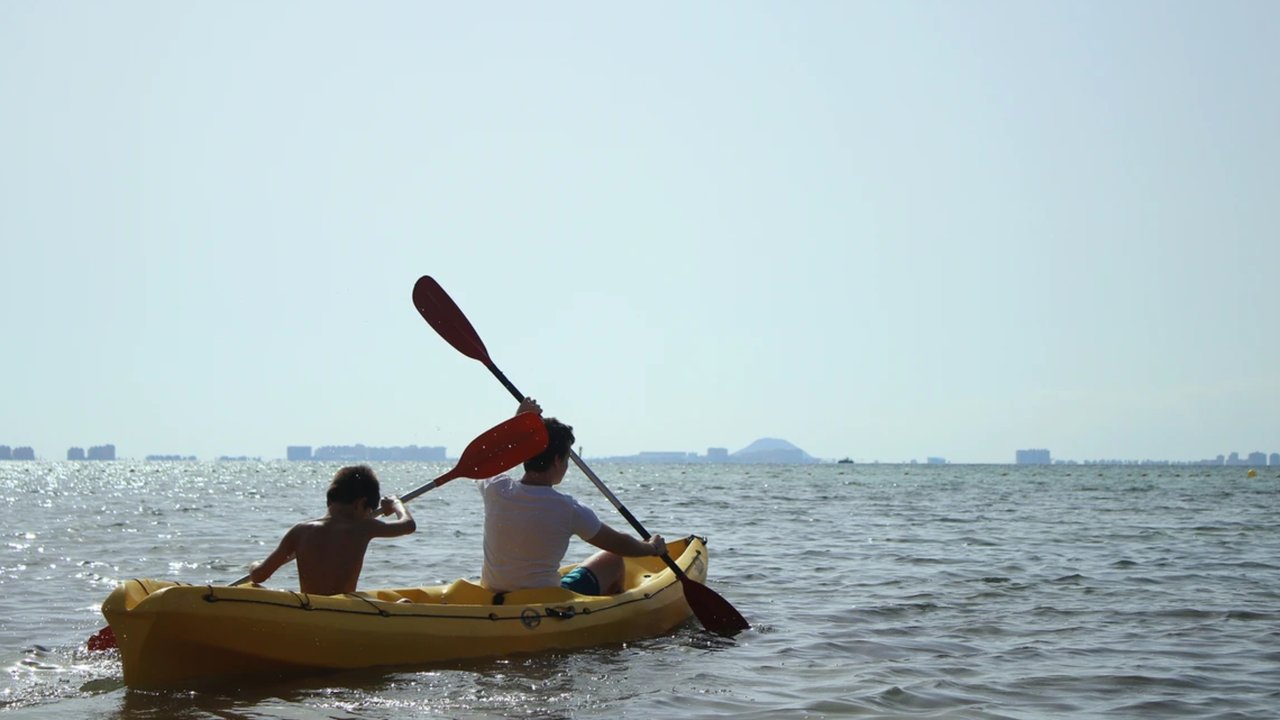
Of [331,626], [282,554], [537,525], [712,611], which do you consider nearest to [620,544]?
[537,525]

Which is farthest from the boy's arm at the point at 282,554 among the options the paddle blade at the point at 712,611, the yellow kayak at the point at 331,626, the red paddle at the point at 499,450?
the paddle blade at the point at 712,611

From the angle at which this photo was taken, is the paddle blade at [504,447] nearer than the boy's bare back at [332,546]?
No

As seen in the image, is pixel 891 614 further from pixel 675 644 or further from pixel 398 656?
pixel 398 656

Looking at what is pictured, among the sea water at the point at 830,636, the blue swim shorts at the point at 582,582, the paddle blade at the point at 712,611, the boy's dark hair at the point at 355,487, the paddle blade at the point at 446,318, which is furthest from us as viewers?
the paddle blade at the point at 446,318

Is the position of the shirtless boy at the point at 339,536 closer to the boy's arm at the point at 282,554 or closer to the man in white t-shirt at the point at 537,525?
the boy's arm at the point at 282,554

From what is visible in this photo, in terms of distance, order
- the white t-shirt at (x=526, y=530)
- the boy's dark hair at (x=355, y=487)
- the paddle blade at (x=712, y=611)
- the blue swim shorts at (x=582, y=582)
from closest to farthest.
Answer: the boy's dark hair at (x=355, y=487) < the white t-shirt at (x=526, y=530) < the blue swim shorts at (x=582, y=582) < the paddle blade at (x=712, y=611)

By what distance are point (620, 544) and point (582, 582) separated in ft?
2.04

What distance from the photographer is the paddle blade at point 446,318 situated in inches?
354

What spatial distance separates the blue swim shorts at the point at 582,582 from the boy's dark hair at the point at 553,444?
3.60ft

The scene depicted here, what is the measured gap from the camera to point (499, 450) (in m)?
6.98

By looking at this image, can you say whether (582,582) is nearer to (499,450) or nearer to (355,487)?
(499,450)

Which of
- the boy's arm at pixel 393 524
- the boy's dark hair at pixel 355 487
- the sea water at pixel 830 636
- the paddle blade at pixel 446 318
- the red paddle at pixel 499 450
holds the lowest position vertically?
the sea water at pixel 830 636

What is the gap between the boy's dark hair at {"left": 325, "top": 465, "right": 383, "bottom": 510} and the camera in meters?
6.06

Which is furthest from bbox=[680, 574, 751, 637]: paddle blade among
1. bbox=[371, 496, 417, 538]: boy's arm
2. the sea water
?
bbox=[371, 496, 417, 538]: boy's arm
